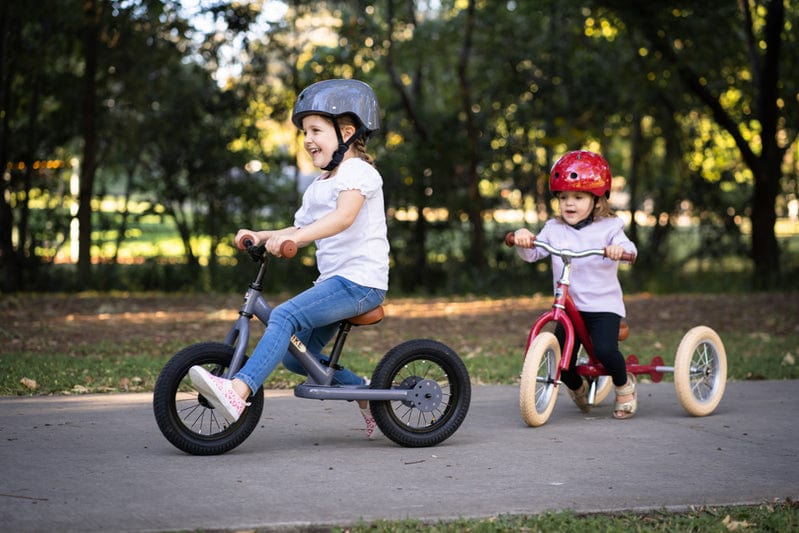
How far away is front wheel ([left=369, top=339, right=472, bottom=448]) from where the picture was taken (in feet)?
17.2

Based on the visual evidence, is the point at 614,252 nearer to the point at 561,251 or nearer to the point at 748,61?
the point at 561,251

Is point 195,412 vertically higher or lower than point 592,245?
lower

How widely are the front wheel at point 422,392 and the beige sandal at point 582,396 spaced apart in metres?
1.23

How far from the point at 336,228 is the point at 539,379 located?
1.62 meters

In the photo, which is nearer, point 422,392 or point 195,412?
point 195,412

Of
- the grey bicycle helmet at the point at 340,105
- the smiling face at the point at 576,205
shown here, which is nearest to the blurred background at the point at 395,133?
the smiling face at the point at 576,205

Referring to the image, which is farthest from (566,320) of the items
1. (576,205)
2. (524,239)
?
(576,205)

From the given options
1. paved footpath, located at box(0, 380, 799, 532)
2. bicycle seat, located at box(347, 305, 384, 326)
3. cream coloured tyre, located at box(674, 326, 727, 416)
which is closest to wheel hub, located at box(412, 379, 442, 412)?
paved footpath, located at box(0, 380, 799, 532)

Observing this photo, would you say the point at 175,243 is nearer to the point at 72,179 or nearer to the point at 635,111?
the point at 72,179

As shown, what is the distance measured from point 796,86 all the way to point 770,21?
2.40 meters

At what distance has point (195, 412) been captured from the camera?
5.05m

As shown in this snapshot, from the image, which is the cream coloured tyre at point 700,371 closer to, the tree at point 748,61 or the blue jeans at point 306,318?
the blue jeans at point 306,318

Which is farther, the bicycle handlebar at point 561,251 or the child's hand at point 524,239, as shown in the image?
the child's hand at point 524,239

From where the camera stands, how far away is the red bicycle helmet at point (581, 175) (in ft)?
19.9
